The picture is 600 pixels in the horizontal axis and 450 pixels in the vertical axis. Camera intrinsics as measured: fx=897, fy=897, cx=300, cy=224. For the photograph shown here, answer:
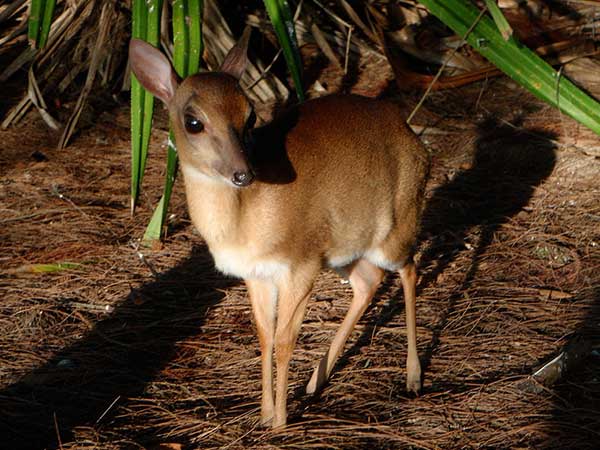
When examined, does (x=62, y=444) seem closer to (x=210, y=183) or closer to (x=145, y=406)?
(x=145, y=406)

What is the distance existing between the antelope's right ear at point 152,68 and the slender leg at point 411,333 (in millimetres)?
1485

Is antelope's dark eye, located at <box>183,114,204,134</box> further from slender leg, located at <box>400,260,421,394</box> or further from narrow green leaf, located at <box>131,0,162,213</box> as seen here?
slender leg, located at <box>400,260,421,394</box>

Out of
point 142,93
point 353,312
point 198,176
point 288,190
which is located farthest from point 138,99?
point 353,312

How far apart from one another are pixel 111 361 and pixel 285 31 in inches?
76.8

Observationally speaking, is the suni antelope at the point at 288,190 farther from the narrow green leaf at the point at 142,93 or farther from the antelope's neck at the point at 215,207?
the narrow green leaf at the point at 142,93

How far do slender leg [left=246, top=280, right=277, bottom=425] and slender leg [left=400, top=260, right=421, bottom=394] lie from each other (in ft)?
2.18

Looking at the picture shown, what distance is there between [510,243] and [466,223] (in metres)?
0.43

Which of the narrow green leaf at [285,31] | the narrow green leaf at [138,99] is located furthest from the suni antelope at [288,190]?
the narrow green leaf at [138,99]

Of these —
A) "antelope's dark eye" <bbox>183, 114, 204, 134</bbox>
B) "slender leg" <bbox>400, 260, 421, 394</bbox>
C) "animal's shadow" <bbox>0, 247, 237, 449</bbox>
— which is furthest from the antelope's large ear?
"animal's shadow" <bbox>0, 247, 237, 449</bbox>

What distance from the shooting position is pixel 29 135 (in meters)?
6.88

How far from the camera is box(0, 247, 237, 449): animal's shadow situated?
396cm

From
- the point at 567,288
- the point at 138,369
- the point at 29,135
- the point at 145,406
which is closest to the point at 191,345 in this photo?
the point at 138,369

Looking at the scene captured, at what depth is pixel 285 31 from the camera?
4.81 meters

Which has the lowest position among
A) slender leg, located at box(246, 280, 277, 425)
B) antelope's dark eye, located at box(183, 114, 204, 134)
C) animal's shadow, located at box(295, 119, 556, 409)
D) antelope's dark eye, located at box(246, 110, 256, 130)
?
animal's shadow, located at box(295, 119, 556, 409)
